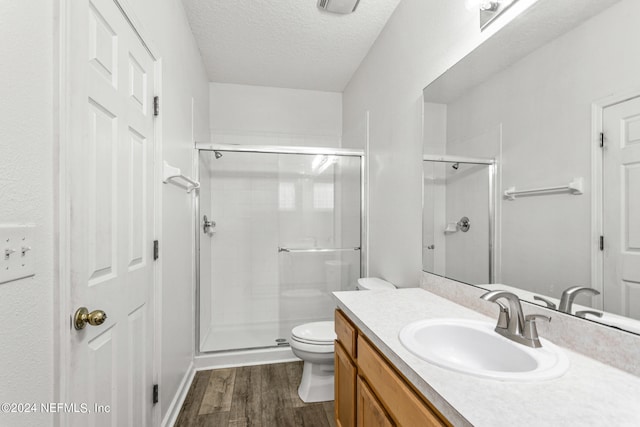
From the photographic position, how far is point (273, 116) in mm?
3148

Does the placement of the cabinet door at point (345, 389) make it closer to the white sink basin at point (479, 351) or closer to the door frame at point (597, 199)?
the white sink basin at point (479, 351)

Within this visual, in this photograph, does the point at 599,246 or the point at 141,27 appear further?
the point at 141,27

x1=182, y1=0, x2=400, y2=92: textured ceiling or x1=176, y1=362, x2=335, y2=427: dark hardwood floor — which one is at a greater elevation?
x1=182, y1=0, x2=400, y2=92: textured ceiling

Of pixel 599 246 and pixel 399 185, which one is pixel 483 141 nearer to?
pixel 599 246

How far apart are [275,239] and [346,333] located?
1.82 m

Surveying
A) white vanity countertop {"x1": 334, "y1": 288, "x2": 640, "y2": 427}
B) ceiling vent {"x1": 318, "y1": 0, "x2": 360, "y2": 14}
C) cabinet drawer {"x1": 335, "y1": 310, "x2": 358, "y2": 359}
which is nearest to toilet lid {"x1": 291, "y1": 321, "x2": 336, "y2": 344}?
cabinet drawer {"x1": 335, "y1": 310, "x2": 358, "y2": 359}

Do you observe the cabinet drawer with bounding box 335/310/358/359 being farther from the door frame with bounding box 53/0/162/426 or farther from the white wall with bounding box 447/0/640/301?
the door frame with bounding box 53/0/162/426

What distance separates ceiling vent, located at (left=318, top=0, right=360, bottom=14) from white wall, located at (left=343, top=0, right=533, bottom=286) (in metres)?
0.30

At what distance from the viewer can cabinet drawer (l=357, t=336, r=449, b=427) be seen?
0.72 meters

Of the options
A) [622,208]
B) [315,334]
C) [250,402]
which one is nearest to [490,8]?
[622,208]

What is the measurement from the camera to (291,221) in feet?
9.98

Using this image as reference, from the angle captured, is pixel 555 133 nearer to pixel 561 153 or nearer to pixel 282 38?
pixel 561 153

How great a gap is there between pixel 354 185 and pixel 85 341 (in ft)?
7.35

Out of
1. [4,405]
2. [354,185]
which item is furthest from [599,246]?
[354,185]
